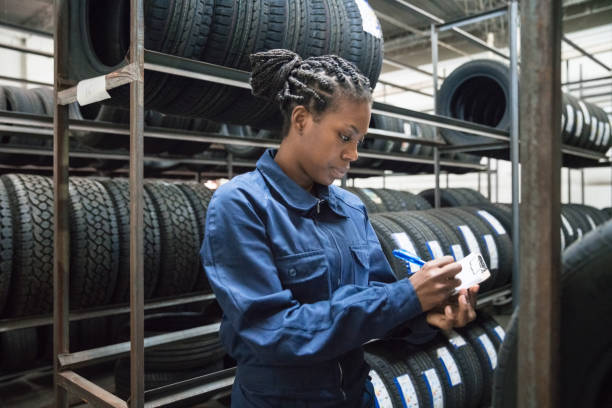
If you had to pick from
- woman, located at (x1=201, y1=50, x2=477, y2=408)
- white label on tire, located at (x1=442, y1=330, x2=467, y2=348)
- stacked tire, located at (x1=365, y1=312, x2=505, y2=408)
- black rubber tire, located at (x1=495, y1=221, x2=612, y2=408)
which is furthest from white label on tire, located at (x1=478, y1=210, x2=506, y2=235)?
black rubber tire, located at (x1=495, y1=221, x2=612, y2=408)

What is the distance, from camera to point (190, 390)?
2.11 m

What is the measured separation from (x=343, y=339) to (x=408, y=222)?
2.08 meters

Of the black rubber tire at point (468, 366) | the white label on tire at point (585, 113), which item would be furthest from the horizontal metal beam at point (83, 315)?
the white label on tire at point (585, 113)

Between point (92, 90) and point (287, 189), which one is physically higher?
point (92, 90)

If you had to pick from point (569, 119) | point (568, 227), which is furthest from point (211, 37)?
point (568, 227)

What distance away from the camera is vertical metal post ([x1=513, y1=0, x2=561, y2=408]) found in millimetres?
684

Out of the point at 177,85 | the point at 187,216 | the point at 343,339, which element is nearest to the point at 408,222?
the point at 187,216

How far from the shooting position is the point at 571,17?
8555mm

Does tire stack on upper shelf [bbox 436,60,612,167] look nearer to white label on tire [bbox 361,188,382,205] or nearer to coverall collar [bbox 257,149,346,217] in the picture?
white label on tire [bbox 361,188,382,205]

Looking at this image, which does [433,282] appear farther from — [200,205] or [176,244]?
[200,205]

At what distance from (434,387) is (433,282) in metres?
1.79

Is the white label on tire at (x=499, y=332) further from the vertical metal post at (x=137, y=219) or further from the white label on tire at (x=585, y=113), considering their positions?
the white label on tire at (x=585, y=113)

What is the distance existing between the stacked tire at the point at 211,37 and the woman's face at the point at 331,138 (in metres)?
0.94

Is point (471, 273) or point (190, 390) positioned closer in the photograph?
point (471, 273)
